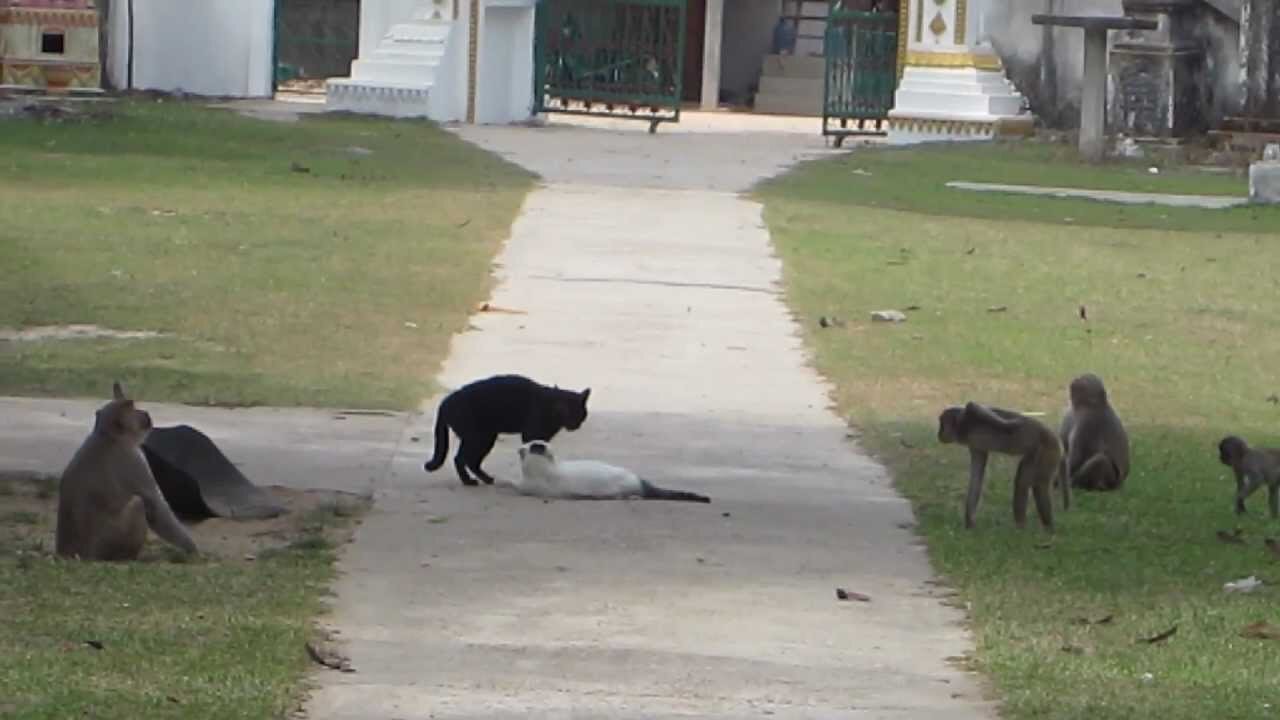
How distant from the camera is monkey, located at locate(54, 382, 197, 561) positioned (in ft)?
27.7

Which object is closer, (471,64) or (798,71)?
(471,64)

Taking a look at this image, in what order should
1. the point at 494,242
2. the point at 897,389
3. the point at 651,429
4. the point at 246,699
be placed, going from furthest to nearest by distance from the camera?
1. the point at 494,242
2. the point at 897,389
3. the point at 651,429
4. the point at 246,699

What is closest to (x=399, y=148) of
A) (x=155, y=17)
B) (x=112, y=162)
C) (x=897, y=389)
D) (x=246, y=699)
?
(x=112, y=162)

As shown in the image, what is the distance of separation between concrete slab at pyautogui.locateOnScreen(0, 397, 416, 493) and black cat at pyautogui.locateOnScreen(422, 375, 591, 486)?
13.9 inches

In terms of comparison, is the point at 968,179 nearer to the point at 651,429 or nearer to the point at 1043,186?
the point at 1043,186

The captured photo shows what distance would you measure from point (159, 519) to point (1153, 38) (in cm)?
2449

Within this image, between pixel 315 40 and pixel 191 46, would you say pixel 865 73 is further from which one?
pixel 315 40

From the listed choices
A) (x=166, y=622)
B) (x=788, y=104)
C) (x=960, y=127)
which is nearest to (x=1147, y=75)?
(x=960, y=127)

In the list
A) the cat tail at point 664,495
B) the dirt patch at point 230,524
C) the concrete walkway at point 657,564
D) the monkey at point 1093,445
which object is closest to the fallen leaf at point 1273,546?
the monkey at point 1093,445

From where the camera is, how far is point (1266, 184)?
82.4ft

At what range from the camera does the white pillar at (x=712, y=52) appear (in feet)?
127

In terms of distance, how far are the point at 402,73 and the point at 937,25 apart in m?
5.98

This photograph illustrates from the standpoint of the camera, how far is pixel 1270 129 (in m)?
31.4

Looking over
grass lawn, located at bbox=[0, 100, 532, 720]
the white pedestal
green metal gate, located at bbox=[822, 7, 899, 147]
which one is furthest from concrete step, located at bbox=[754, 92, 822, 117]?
grass lawn, located at bbox=[0, 100, 532, 720]
